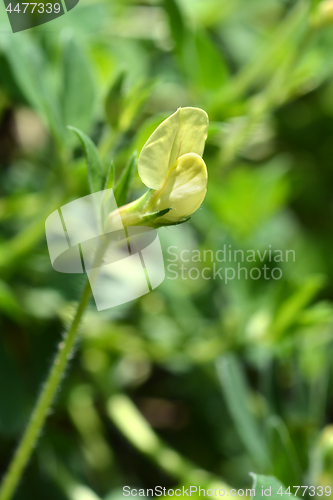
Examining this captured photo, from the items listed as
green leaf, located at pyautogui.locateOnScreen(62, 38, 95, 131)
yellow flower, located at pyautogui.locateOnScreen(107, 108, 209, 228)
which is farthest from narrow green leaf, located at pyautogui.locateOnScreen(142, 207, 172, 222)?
green leaf, located at pyautogui.locateOnScreen(62, 38, 95, 131)

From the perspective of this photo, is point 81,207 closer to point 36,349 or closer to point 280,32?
point 36,349

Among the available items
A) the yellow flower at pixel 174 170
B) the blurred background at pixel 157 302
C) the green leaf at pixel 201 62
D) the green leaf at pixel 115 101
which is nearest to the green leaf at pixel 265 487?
the blurred background at pixel 157 302

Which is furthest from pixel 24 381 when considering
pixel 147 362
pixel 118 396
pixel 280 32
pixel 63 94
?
pixel 280 32

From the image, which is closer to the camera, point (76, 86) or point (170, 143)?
point (170, 143)

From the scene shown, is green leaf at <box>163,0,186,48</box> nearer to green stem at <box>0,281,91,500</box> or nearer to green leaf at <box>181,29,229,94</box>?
green leaf at <box>181,29,229,94</box>

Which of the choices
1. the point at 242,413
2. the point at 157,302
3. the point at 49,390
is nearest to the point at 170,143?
the point at 49,390

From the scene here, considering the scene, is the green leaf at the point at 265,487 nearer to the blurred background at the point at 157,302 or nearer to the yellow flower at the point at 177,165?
the blurred background at the point at 157,302

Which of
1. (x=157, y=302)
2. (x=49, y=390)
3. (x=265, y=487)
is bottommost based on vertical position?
(x=157, y=302)

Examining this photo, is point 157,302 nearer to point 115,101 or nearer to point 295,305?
point 295,305
